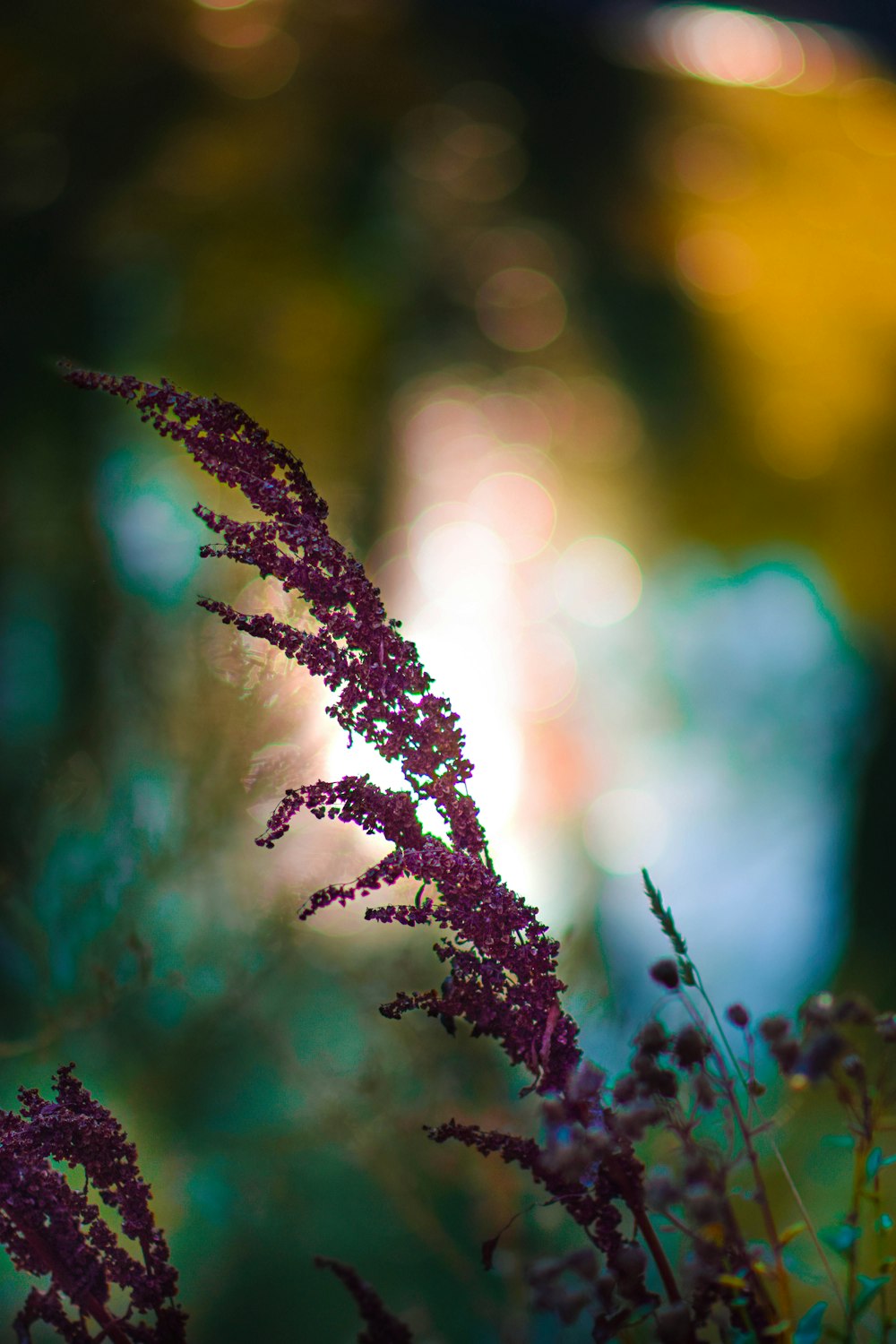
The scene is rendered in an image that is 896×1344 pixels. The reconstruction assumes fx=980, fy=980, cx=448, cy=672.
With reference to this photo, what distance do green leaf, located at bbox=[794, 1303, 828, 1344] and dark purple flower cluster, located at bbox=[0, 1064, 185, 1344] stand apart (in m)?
0.23

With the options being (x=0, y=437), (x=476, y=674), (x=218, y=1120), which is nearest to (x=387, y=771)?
(x=476, y=674)

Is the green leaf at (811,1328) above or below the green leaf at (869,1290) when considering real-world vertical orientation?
below

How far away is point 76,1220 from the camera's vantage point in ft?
1.21

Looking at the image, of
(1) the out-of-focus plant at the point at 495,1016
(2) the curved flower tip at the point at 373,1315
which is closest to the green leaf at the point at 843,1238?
(1) the out-of-focus plant at the point at 495,1016

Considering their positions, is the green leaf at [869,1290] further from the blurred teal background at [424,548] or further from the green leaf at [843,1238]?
the blurred teal background at [424,548]

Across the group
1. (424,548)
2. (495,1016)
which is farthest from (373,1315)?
(424,548)

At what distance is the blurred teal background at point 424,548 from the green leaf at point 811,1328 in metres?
0.16

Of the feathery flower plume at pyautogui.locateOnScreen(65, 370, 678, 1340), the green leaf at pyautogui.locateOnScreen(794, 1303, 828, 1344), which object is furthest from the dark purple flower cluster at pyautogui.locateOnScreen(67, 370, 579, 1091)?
the green leaf at pyautogui.locateOnScreen(794, 1303, 828, 1344)

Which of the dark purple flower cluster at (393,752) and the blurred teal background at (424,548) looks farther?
the blurred teal background at (424,548)

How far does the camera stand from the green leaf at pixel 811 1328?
31 cm

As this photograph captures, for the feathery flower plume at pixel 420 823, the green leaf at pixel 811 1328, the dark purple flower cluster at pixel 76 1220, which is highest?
the feathery flower plume at pixel 420 823

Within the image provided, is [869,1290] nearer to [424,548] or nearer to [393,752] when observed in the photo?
[393,752]

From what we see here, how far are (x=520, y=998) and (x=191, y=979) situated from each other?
0.20 m

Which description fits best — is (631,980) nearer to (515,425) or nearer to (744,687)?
(744,687)
